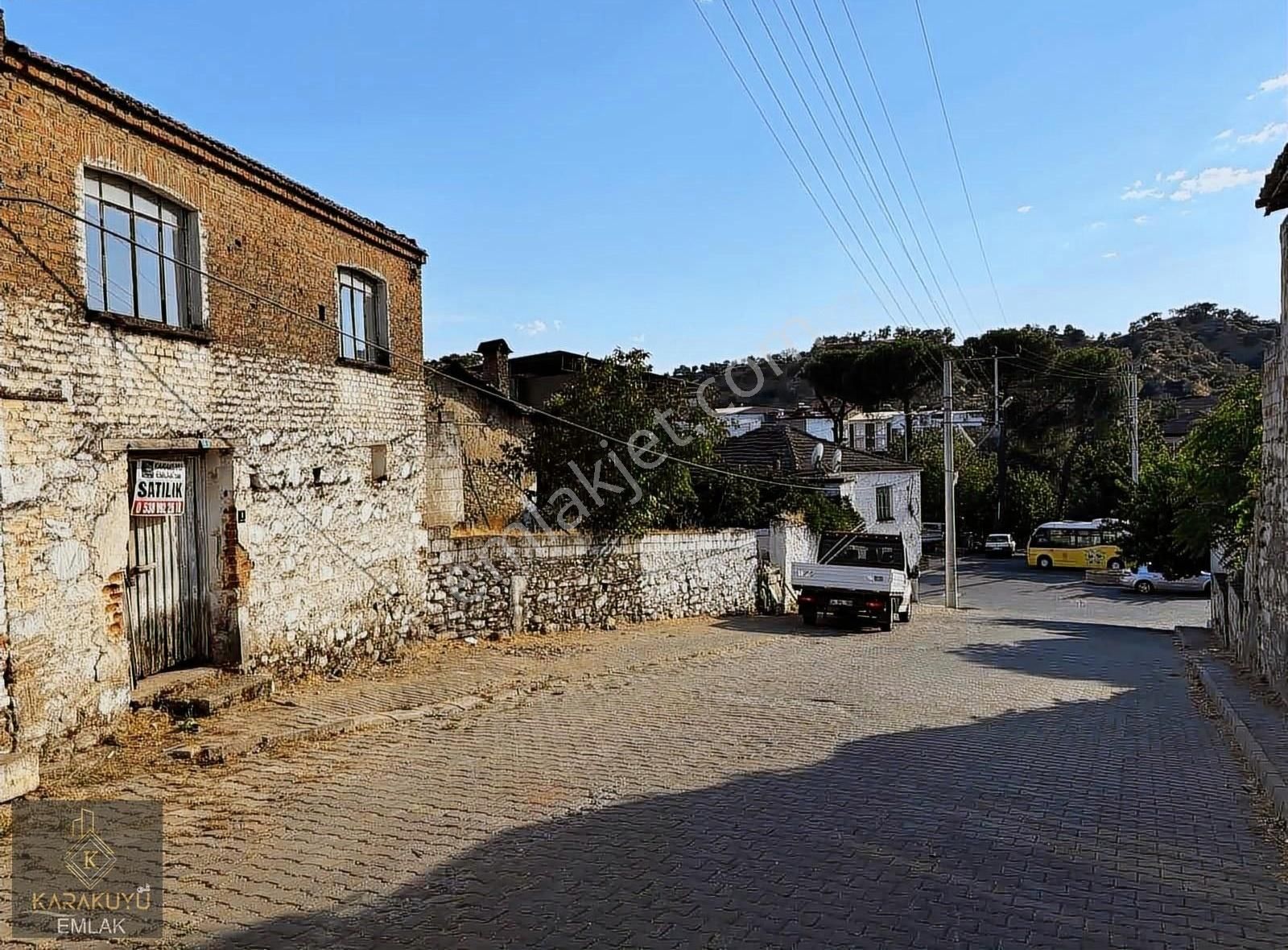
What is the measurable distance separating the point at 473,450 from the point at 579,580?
3905 mm

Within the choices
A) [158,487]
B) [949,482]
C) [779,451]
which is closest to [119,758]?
[158,487]

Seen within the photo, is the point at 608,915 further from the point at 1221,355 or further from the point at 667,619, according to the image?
the point at 1221,355

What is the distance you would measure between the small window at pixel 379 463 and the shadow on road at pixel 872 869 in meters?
7.30

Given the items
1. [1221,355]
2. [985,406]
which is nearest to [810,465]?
[985,406]

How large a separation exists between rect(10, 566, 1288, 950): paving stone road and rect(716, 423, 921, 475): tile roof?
A: 2115cm

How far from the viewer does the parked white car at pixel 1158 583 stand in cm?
3491

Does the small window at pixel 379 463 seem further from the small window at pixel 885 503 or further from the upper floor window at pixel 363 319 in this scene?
the small window at pixel 885 503

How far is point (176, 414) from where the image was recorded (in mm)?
8789

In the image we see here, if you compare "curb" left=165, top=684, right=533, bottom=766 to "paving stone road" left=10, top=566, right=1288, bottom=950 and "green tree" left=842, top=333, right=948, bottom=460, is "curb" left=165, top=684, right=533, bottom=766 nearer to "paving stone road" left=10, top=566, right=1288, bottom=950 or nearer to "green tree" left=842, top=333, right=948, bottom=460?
"paving stone road" left=10, top=566, right=1288, bottom=950

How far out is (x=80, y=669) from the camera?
7516mm

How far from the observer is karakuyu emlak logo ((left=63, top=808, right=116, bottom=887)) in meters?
5.20

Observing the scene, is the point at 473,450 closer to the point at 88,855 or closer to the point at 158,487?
the point at 158,487

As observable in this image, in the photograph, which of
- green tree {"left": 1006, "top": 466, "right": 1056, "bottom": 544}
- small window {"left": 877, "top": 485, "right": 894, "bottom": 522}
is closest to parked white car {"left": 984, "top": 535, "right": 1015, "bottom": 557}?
green tree {"left": 1006, "top": 466, "right": 1056, "bottom": 544}

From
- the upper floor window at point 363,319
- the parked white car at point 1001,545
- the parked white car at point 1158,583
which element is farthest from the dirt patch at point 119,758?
the parked white car at point 1001,545
